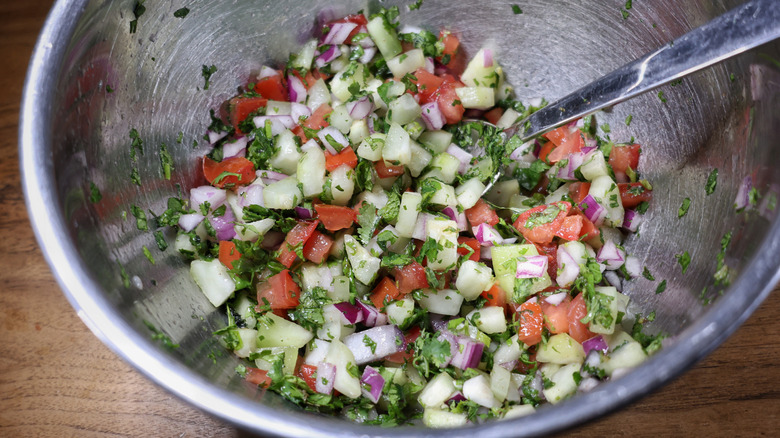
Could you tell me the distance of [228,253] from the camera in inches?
64.8

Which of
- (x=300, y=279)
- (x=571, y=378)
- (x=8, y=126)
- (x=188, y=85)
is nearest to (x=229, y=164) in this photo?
(x=188, y=85)

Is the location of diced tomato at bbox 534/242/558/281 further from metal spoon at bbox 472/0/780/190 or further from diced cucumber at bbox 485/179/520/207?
metal spoon at bbox 472/0/780/190

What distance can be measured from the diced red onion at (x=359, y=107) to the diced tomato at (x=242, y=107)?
291mm

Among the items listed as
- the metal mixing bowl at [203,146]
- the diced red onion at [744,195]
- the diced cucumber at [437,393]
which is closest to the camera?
the metal mixing bowl at [203,146]

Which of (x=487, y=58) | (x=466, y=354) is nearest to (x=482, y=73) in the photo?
(x=487, y=58)

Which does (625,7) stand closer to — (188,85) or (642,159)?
(642,159)

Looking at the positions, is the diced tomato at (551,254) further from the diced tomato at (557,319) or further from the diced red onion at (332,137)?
the diced red onion at (332,137)

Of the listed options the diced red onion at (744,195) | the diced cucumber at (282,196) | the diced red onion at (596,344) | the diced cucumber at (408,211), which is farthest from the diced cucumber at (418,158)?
the diced red onion at (744,195)

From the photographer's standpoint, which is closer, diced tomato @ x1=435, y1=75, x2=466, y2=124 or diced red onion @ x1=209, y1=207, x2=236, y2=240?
diced red onion @ x1=209, y1=207, x2=236, y2=240

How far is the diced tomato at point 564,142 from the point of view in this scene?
1832 millimetres

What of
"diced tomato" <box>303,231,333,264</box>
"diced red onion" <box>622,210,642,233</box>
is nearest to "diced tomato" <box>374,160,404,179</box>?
"diced tomato" <box>303,231,333,264</box>

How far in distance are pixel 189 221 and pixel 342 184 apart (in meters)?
0.45

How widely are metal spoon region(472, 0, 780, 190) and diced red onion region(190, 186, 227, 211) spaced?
1008 mm

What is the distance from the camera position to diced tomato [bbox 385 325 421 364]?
161 cm
